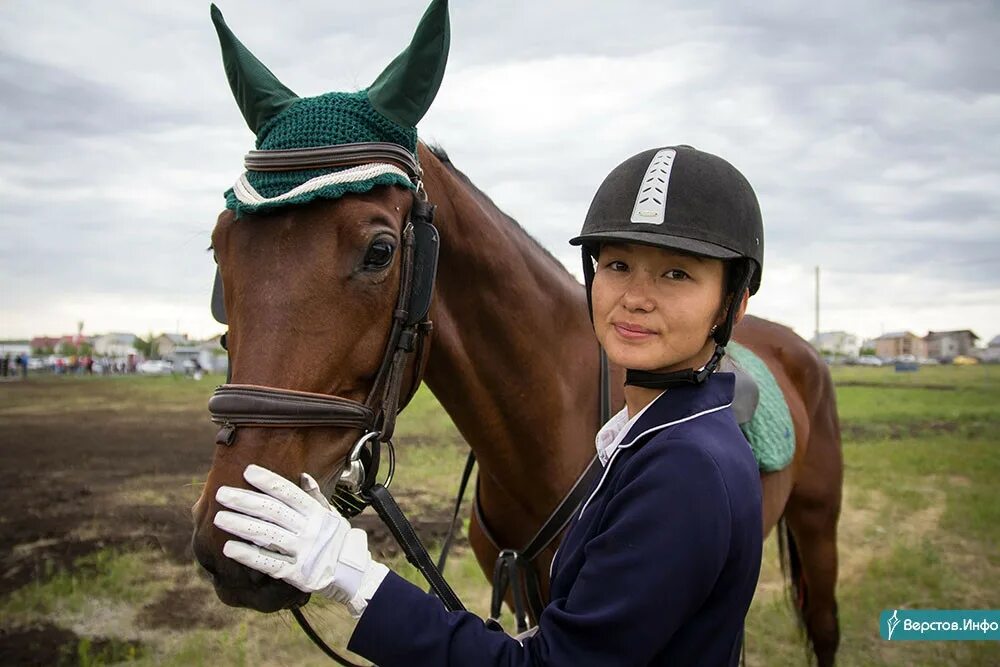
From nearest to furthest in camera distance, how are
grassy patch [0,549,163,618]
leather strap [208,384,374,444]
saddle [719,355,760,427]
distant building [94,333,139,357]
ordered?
leather strap [208,384,374,444] < saddle [719,355,760,427] < grassy patch [0,549,163,618] < distant building [94,333,139,357]

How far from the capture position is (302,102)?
207 cm

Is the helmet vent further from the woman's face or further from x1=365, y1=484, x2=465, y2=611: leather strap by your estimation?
x1=365, y1=484, x2=465, y2=611: leather strap

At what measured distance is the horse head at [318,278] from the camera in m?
1.62

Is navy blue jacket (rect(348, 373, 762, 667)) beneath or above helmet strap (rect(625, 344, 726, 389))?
beneath

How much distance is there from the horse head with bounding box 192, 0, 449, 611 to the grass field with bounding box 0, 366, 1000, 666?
0.65m

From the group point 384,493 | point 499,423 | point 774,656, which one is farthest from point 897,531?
point 384,493

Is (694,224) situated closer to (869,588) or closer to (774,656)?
(774,656)

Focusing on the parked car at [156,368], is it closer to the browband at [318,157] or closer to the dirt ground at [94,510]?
the dirt ground at [94,510]

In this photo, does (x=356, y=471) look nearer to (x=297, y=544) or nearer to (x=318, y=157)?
(x=297, y=544)

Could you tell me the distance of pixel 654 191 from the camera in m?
1.59

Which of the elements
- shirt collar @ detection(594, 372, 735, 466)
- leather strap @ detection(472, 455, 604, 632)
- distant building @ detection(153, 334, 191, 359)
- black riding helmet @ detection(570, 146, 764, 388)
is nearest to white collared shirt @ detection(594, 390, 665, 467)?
shirt collar @ detection(594, 372, 735, 466)

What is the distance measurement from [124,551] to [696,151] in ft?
23.8

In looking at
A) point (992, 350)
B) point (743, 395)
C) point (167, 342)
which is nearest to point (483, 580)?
point (743, 395)

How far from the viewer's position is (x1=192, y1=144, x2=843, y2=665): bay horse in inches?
66.3
